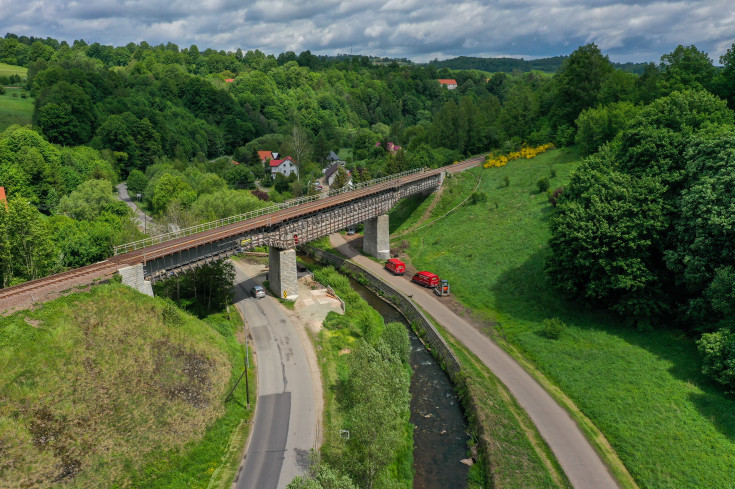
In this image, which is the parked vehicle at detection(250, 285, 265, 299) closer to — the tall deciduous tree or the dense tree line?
the dense tree line

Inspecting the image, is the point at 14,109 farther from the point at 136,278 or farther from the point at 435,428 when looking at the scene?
the point at 435,428

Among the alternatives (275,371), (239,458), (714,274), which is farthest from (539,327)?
(239,458)

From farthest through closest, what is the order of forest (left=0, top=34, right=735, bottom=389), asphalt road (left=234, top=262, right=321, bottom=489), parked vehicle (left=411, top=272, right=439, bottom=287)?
parked vehicle (left=411, top=272, right=439, bottom=287), forest (left=0, top=34, right=735, bottom=389), asphalt road (left=234, top=262, right=321, bottom=489)

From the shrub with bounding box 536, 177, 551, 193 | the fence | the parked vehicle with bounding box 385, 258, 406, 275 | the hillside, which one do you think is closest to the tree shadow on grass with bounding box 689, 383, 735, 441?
the fence

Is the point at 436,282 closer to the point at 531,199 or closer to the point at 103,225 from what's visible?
the point at 531,199

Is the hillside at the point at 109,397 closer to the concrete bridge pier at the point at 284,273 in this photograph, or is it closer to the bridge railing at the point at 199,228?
the bridge railing at the point at 199,228

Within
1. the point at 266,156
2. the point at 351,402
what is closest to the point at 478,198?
the point at 351,402
